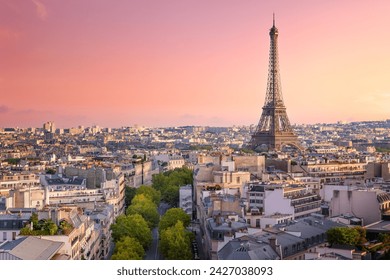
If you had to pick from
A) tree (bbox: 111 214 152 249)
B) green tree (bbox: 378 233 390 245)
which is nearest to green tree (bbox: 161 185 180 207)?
tree (bbox: 111 214 152 249)

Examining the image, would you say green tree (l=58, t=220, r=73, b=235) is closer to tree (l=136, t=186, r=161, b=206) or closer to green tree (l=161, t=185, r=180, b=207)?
tree (l=136, t=186, r=161, b=206)

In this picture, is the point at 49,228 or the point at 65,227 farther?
the point at 65,227

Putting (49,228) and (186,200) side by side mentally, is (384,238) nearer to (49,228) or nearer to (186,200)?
(49,228)

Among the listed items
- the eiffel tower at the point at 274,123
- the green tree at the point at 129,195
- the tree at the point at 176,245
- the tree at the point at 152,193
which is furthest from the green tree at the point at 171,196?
the eiffel tower at the point at 274,123

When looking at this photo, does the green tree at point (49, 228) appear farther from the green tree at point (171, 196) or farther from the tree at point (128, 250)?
the green tree at point (171, 196)

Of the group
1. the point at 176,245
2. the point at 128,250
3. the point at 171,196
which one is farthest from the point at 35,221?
the point at 171,196

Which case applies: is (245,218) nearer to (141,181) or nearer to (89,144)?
(141,181)

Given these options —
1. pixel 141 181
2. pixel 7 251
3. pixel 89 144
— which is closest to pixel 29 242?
pixel 7 251
